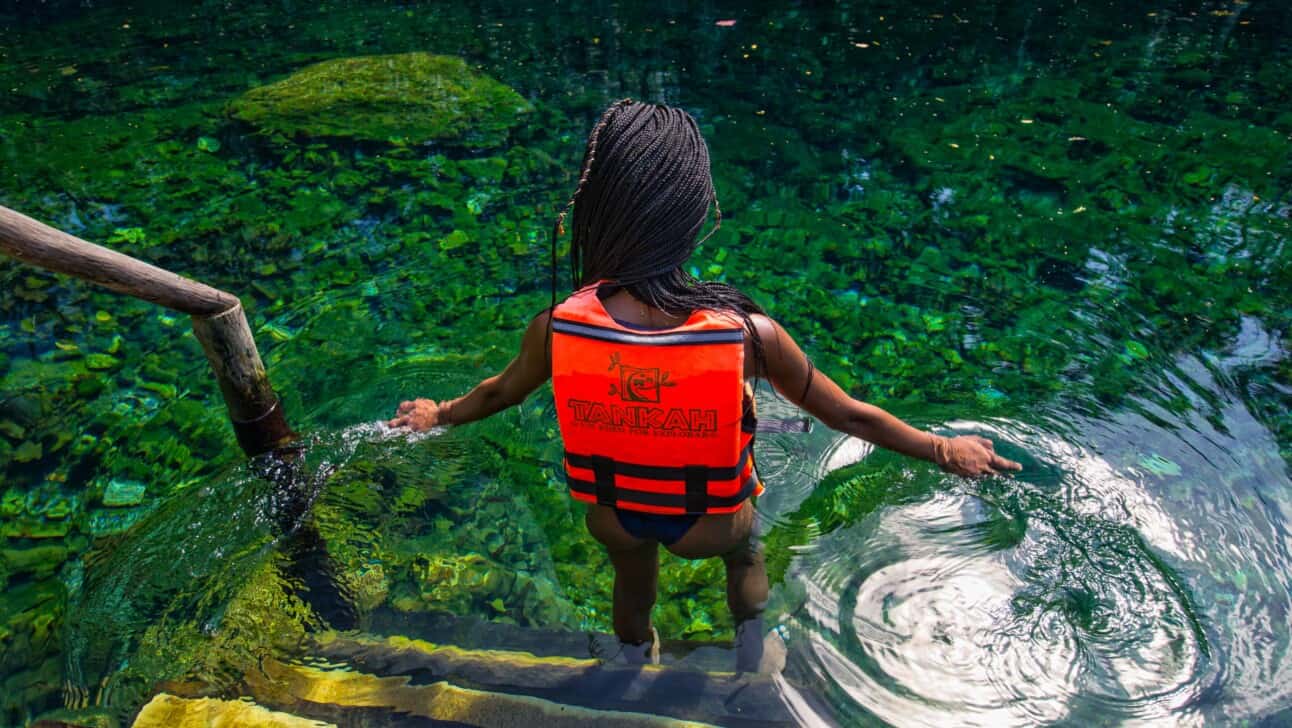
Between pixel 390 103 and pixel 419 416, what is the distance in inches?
268

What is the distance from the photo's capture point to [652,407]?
2406 mm

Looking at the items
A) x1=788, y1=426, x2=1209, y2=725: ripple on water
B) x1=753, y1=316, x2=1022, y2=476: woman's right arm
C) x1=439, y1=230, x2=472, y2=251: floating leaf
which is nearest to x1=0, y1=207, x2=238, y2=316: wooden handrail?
x1=753, y1=316, x2=1022, y2=476: woman's right arm

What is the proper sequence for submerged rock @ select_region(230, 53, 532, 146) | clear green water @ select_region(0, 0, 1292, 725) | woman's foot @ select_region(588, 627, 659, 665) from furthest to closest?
submerged rock @ select_region(230, 53, 532, 146) < clear green water @ select_region(0, 0, 1292, 725) < woman's foot @ select_region(588, 627, 659, 665)

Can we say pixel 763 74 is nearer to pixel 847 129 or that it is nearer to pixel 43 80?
pixel 847 129

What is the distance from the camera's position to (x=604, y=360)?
2395mm

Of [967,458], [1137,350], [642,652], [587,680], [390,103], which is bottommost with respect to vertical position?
[390,103]

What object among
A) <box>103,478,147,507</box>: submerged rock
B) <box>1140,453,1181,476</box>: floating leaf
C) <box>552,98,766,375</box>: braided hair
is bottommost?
<box>103,478,147,507</box>: submerged rock

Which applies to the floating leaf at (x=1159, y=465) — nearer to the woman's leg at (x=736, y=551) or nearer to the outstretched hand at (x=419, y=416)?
the woman's leg at (x=736, y=551)

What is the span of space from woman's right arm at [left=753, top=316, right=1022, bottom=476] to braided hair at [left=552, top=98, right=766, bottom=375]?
0.13 m

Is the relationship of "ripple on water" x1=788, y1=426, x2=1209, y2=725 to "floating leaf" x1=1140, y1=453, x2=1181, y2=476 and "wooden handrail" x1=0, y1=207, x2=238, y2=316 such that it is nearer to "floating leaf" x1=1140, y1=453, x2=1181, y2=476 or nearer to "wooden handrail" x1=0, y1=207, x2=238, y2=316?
"floating leaf" x1=1140, y1=453, x2=1181, y2=476

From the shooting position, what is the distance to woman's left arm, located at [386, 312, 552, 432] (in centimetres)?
269

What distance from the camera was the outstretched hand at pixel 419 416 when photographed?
3262mm

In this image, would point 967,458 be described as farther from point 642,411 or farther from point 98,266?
point 98,266

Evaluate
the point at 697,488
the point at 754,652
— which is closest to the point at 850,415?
the point at 697,488
